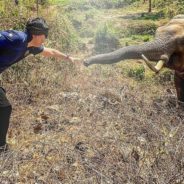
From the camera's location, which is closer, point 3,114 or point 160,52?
point 3,114

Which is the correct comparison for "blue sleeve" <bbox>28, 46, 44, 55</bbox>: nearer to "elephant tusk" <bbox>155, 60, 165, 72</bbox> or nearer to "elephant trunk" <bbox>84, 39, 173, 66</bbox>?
"elephant trunk" <bbox>84, 39, 173, 66</bbox>

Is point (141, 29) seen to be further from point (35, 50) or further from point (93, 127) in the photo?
point (35, 50)

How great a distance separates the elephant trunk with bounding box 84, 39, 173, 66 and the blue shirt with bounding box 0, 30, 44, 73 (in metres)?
1.26

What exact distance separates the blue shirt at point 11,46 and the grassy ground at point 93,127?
872 millimetres

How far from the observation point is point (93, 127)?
18.4ft

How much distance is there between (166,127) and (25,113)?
1951mm

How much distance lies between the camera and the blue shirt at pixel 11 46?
4789mm

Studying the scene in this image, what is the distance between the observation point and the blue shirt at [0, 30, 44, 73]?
4789mm

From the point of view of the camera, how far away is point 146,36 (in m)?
12.6

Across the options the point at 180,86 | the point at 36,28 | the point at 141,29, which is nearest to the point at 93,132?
the point at 36,28

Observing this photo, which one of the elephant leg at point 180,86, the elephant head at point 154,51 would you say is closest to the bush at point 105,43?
the elephant leg at point 180,86

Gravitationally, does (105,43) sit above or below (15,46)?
below

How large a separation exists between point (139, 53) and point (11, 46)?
1826 millimetres

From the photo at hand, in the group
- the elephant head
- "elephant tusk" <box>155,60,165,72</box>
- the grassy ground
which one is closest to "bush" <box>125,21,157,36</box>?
the grassy ground
